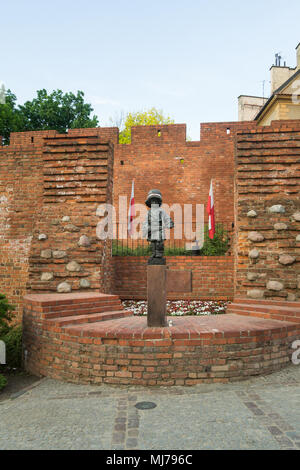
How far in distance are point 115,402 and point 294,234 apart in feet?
16.2

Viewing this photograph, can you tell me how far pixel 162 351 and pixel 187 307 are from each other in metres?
3.62

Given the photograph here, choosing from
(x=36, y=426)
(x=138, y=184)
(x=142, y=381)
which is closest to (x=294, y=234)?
(x=142, y=381)

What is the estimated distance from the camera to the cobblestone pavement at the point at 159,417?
3082 millimetres

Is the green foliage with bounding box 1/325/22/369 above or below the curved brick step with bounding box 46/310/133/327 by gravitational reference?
below

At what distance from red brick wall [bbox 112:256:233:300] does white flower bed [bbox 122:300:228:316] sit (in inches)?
7.9

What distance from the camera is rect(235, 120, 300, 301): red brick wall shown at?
23.0 ft

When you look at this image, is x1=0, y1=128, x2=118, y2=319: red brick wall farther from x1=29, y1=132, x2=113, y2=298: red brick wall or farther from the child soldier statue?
the child soldier statue

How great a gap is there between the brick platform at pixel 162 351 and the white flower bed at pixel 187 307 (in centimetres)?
237

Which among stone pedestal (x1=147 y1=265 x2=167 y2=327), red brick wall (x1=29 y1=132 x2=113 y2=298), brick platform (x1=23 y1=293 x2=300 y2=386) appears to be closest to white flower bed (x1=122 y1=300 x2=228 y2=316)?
red brick wall (x1=29 y1=132 x2=113 y2=298)

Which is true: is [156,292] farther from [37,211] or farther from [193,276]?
[37,211]

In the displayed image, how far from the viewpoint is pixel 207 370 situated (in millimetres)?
4598

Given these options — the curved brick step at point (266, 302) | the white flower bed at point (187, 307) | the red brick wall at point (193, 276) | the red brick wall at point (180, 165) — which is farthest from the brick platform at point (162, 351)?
the red brick wall at point (180, 165)

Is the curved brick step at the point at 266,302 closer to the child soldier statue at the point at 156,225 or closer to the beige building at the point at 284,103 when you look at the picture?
the child soldier statue at the point at 156,225

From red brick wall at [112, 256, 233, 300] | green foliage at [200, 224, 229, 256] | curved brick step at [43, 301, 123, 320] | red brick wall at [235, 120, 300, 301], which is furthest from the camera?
green foliage at [200, 224, 229, 256]
